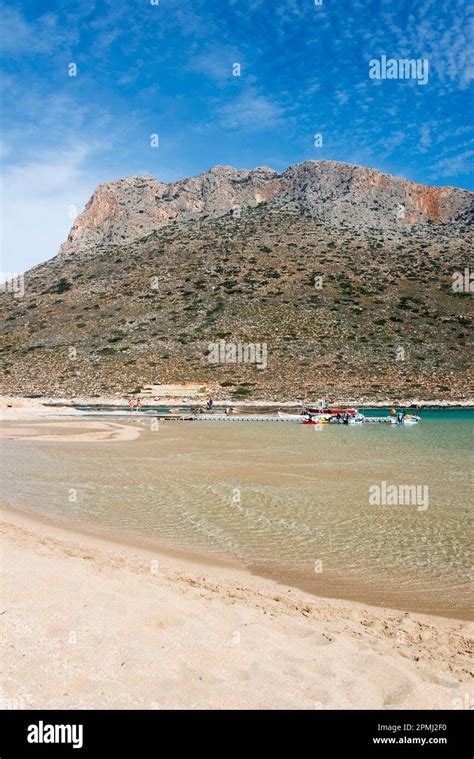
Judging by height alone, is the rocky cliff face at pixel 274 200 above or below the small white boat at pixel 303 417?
above

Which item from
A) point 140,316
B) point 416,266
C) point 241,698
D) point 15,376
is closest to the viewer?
point 241,698

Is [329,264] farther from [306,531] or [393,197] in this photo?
[306,531]

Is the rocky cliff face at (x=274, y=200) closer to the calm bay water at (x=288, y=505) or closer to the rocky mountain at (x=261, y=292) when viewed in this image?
the rocky mountain at (x=261, y=292)

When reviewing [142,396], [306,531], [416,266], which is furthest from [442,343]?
[306,531]

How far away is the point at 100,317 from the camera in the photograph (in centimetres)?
7531

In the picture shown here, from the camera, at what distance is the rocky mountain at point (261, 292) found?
203 feet

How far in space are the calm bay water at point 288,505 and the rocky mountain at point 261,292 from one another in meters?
34.7

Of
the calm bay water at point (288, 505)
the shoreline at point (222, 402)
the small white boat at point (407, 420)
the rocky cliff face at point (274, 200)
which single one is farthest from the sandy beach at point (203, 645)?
the rocky cliff face at point (274, 200)

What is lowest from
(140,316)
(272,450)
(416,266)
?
(272,450)

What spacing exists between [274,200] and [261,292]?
3880cm

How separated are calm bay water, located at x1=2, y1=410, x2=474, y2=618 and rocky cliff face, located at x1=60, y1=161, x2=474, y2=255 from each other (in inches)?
3197
